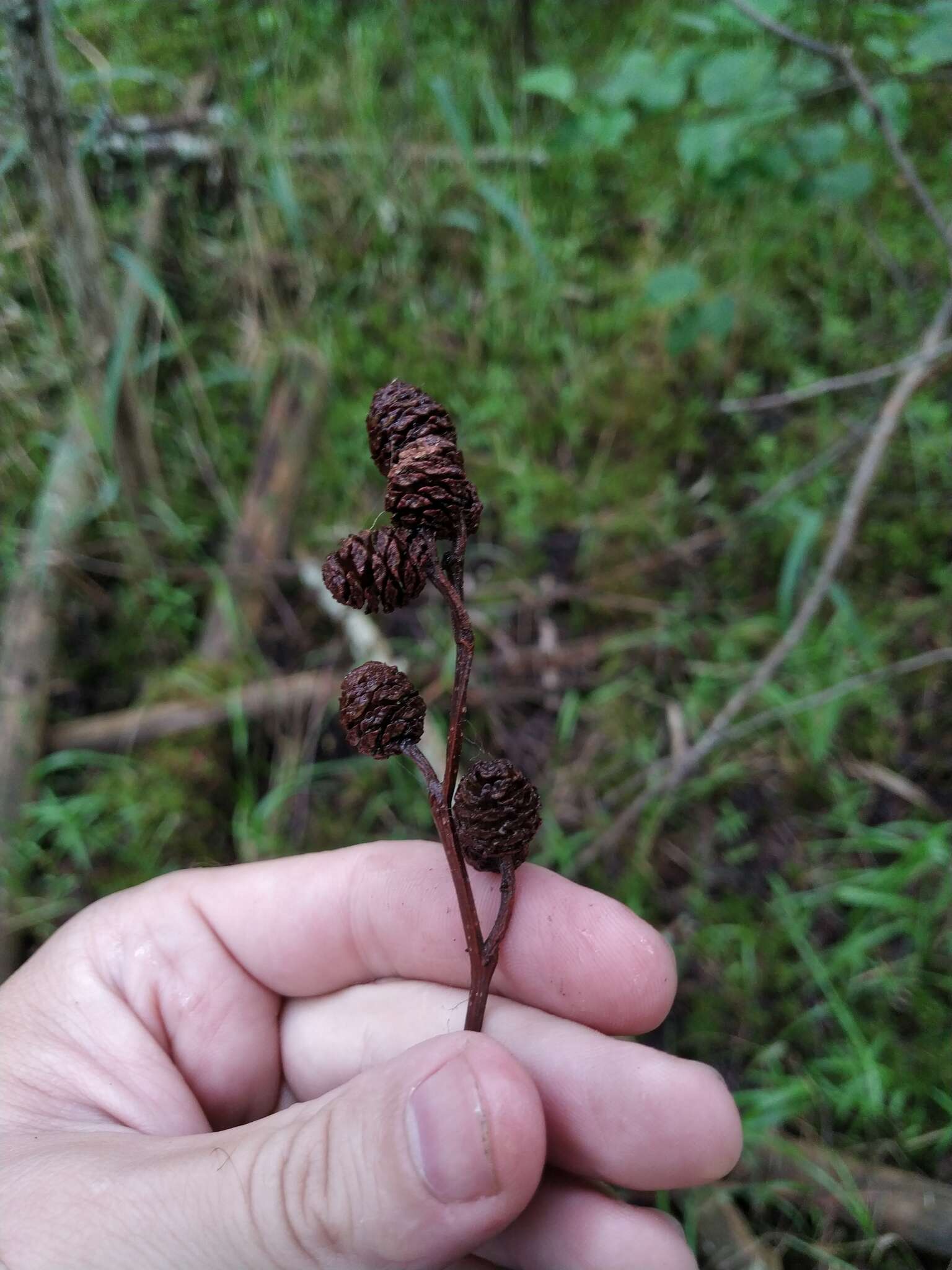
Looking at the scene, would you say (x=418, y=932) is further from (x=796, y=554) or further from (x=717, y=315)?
(x=717, y=315)

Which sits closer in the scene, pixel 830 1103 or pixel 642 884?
pixel 830 1103

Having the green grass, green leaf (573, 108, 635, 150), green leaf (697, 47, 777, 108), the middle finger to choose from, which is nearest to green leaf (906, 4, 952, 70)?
the green grass

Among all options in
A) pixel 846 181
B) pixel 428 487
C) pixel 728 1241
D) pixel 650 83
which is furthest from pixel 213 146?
Result: pixel 728 1241

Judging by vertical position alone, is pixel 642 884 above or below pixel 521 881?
below

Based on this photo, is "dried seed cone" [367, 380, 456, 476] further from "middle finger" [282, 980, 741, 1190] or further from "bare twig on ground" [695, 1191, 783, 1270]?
"bare twig on ground" [695, 1191, 783, 1270]

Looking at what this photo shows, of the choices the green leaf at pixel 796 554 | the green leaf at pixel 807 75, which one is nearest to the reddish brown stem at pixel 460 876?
the green leaf at pixel 796 554

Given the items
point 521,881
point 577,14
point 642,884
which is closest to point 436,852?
point 521,881

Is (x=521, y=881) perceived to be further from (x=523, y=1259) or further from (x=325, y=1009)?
(x=523, y=1259)
